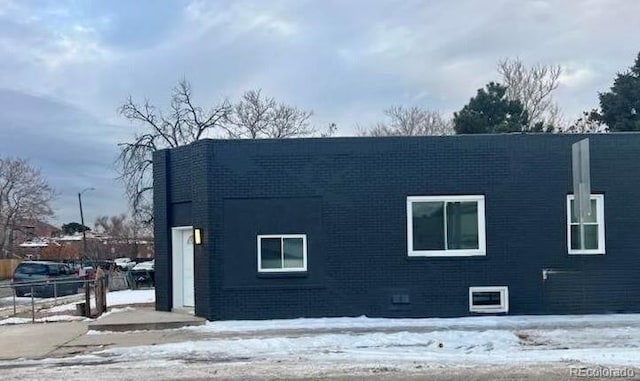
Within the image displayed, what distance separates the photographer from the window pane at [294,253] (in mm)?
17688

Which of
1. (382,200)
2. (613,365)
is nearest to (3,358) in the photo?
(382,200)

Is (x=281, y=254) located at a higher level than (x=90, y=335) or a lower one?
higher

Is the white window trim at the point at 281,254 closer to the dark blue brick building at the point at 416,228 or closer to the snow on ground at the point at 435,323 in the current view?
the dark blue brick building at the point at 416,228

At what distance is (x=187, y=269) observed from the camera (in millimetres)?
19312

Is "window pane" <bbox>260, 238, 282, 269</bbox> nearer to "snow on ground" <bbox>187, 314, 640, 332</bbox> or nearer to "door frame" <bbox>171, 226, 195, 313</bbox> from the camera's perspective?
"snow on ground" <bbox>187, 314, 640, 332</bbox>

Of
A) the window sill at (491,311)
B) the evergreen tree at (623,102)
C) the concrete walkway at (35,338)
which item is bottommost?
the concrete walkway at (35,338)

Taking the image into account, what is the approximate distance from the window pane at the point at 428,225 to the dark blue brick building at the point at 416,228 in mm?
33

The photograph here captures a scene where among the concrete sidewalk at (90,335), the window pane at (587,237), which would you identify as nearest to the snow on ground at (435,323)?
the concrete sidewalk at (90,335)

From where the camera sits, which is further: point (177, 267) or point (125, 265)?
point (125, 265)

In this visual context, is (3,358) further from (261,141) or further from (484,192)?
(484,192)

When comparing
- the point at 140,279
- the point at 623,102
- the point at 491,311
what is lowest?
the point at 140,279

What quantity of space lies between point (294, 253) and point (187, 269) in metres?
3.21

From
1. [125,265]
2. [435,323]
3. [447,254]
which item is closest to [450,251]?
[447,254]

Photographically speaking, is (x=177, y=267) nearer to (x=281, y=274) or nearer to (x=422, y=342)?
(x=281, y=274)
